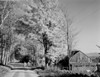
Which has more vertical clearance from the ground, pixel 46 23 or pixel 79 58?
pixel 46 23

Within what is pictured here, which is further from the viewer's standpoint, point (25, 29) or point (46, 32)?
point (25, 29)

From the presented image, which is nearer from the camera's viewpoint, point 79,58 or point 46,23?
point 46,23

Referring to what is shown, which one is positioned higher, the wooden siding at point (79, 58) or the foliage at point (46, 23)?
the foliage at point (46, 23)

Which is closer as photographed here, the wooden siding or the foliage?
the foliage

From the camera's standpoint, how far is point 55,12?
29609 millimetres

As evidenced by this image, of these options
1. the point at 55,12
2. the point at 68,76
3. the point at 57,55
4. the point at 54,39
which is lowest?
the point at 68,76

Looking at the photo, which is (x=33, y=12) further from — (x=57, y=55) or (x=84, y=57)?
(x=84, y=57)

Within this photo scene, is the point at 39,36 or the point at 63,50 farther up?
the point at 39,36

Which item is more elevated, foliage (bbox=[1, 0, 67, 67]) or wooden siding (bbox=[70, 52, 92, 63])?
foliage (bbox=[1, 0, 67, 67])

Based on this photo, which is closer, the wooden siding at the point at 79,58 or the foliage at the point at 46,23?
the foliage at the point at 46,23

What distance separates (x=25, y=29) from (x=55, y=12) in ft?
21.1

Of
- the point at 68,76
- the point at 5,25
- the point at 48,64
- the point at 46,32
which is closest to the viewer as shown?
the point at 68,76

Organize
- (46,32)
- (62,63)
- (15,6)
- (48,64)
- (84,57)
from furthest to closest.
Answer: (84,57), (62,63), (48,64), (46,32), (15,6)

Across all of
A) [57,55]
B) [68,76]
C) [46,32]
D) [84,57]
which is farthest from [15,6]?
[84,57]
